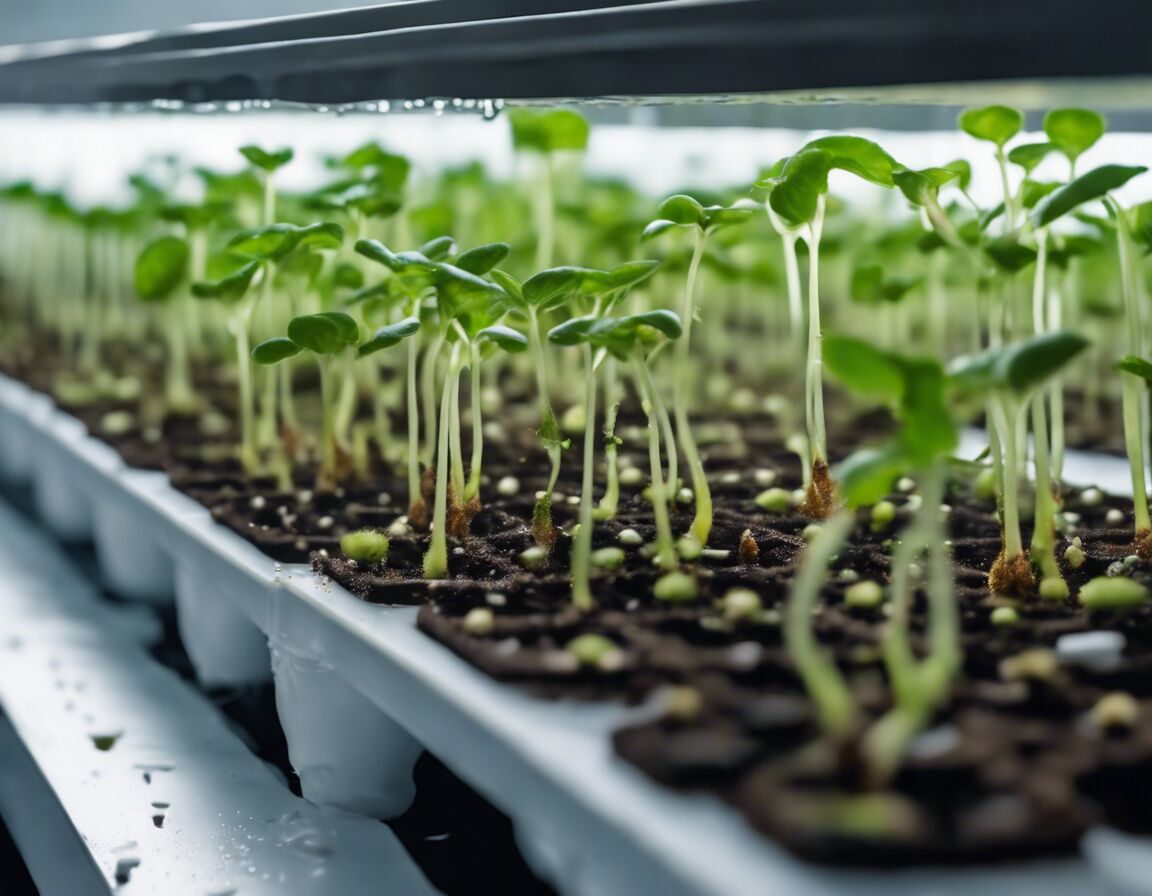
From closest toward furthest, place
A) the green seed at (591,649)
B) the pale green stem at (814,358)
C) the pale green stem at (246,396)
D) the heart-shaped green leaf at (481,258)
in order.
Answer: the green seed at (591,649) < the heart-shaped green leaf at (481,258) < the pale green stem at (814,358) < the pale green stem at (246,396)

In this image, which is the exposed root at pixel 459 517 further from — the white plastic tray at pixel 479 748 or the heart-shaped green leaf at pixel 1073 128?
the heart-shaped green leaf at pixel 1073 128

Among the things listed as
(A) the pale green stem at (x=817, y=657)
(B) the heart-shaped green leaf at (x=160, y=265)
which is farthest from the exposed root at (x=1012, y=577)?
(B) the heart-shaped green leaf at (x=160, y=265)

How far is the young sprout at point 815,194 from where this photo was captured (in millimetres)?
926

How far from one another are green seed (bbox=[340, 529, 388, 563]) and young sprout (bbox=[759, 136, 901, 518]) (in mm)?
397

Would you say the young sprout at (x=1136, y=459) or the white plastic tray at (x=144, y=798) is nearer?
the white plastic tray at (x=144, y=798)

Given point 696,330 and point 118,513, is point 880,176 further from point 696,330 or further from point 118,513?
point 696,330

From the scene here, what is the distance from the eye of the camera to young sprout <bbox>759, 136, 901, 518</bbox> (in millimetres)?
926

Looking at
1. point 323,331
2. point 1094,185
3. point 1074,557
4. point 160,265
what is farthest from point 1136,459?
point 160,265

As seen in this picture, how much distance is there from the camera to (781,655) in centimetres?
76

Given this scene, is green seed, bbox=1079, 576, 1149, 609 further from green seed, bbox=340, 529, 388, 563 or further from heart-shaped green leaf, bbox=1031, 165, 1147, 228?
green seed, bbox=340, 529, 388, 563

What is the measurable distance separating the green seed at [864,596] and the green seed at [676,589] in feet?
0.36

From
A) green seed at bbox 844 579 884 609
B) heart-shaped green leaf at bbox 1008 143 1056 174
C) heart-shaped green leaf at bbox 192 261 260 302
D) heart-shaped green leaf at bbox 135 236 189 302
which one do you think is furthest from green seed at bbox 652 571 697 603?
heart-shaped green leaf at bbox 135 236 189 302

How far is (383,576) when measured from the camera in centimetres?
101

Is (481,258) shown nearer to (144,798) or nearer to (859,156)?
(859,156)
